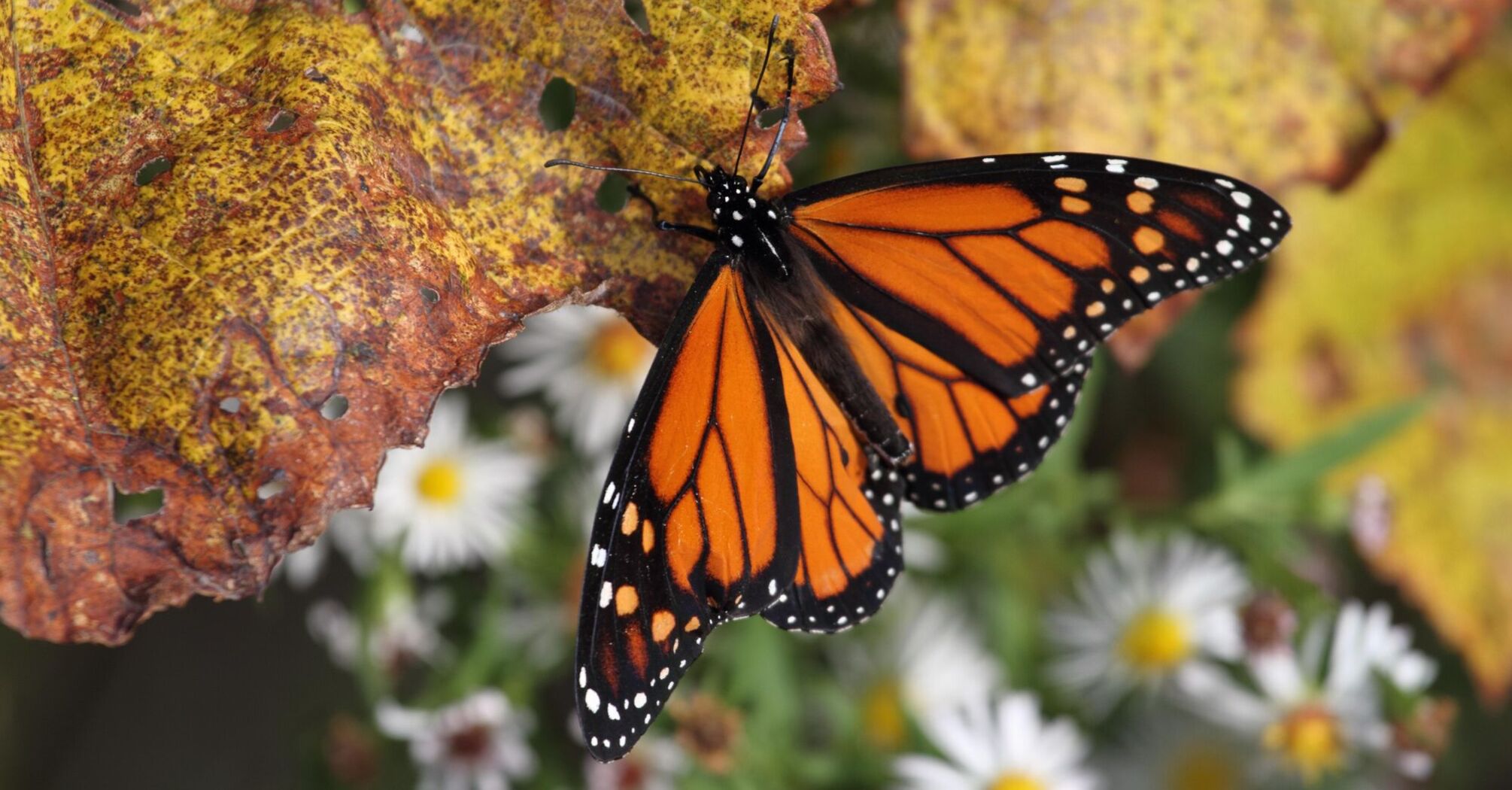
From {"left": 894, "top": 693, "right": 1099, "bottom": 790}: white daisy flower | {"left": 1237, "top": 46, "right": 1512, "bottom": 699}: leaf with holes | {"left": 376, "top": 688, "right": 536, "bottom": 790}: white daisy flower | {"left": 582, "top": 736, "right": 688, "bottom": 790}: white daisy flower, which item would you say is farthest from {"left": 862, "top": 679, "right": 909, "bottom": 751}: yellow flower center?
{"left": 1237, "top": 46, "right": 1512, "bottom": 699}: leaf with holes

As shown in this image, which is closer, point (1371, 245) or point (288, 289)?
point (288, 289)

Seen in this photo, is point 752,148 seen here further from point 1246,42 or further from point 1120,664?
point 1120,664

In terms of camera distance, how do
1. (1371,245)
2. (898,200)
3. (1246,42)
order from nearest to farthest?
(898,200) → (1246,42) → (1371,245)

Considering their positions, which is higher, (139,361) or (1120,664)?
(139,361)

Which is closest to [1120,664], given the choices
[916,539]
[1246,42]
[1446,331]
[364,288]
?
[916,539]

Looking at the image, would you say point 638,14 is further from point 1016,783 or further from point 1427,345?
point 1427,345

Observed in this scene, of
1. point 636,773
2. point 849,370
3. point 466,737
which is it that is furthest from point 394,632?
point 849,370

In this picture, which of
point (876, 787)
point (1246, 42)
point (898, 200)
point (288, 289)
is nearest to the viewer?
point (288, 289)

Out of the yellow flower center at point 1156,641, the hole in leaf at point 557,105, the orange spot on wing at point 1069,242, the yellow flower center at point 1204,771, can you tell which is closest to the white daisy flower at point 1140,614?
the yellow flower center at point 1156,641
